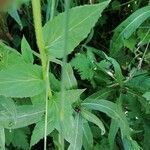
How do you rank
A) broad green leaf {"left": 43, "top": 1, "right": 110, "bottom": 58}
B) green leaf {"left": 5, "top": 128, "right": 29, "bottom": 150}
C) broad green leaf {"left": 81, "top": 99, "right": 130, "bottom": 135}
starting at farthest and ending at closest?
green leaf {"left": 5, "top": 128, "right": 29, "bottom": 150}, broad green leaf {"left": 81, "top": 99, "right": 130, "bottom": 135}, broad green leaf {"left": 43, "top": 1, "right": 110, "bottom": 58}

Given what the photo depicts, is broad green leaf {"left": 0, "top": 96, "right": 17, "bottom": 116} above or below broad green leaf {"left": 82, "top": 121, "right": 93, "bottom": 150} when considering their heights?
above

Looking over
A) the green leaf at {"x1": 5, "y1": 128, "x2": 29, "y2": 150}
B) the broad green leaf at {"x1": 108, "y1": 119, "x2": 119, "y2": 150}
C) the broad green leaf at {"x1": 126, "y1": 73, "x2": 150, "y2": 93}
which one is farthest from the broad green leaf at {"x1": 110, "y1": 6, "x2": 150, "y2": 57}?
the green leaf at {"x1": 5, "y1": 128, "x2": 29, "y2": 150}

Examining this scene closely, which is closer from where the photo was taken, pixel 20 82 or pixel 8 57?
pixel 20 82

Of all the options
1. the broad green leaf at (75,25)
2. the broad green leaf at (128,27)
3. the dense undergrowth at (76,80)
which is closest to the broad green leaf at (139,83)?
the dense undergrowth at (76,80)

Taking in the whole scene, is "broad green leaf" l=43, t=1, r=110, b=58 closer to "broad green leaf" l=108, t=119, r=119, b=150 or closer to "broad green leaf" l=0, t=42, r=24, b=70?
"broad green leaf" l=0, t=42, r=24, b=70

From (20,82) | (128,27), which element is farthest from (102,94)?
(20,82)

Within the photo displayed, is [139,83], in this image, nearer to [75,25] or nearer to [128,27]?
[128,27]
